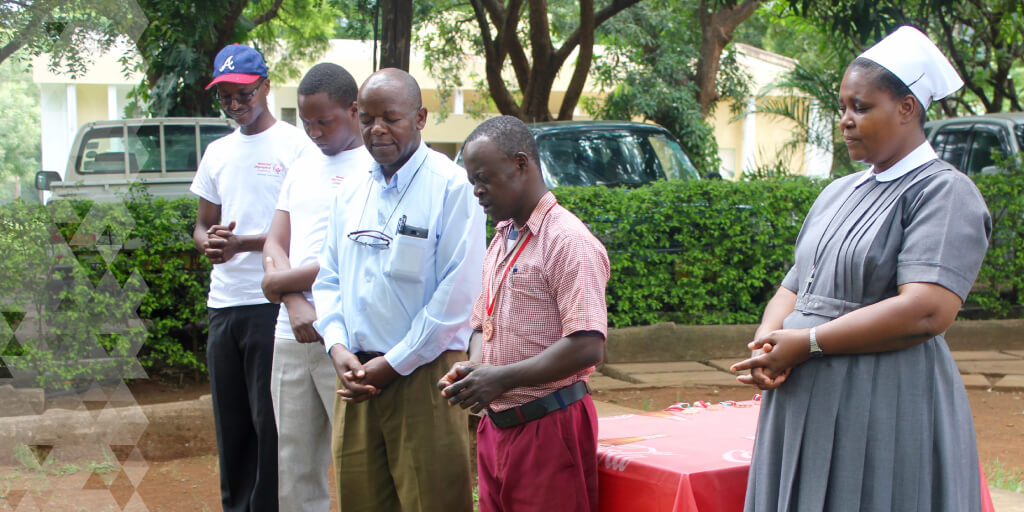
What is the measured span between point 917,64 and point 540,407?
130cm

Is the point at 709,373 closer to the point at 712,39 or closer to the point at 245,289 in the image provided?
the point at 245,289

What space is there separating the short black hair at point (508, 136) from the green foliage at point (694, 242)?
4.71m

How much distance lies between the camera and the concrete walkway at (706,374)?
277 inches

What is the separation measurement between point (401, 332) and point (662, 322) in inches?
202

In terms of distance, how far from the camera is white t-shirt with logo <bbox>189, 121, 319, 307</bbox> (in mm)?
3861

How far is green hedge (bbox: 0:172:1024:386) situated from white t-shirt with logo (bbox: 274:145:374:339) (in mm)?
2994

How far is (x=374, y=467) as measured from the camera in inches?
117

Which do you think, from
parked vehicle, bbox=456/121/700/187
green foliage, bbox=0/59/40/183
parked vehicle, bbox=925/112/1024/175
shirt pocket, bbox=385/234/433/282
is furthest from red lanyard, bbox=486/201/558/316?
parked vehicle, bbox=925/112/1024/175

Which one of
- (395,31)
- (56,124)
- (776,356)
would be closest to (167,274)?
(395,31)

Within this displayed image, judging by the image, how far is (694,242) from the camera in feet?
25.2

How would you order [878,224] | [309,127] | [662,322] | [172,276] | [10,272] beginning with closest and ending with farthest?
[878,224]
[309,127]
[10,272]
[172,276]
[662,322]

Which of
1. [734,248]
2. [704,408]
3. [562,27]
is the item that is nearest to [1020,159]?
[734,248]

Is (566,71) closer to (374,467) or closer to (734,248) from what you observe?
(734,248)

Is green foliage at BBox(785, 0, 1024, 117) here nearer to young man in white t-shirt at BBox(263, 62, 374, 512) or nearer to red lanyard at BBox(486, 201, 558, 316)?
young man in white t-shirt at BBox(263, 62, 374, 512)
